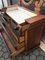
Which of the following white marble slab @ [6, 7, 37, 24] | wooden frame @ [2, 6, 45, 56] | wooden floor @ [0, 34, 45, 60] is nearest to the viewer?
wooden frame @ [2, 6, 45, 56]

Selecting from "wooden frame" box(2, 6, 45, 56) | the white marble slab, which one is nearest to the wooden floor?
"wooden frame" box(2, 6, 45, 56)

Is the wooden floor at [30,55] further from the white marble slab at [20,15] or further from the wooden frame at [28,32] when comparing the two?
the white marble slab at [20,15]

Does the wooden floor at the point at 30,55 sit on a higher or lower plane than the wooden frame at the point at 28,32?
lower

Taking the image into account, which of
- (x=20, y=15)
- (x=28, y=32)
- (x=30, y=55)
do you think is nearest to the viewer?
(x=28, y=32)

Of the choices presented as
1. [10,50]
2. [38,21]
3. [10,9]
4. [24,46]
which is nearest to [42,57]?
[24,46]

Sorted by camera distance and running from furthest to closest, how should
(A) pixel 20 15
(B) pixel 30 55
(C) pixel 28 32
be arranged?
1. (B) pixel 30 55
2. (A) pixel 20 15
3. (C) pixel 28 32

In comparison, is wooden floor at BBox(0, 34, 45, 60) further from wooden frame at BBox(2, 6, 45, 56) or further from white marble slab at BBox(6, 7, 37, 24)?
white marble slab at BBox(6, 7, 37, 24)

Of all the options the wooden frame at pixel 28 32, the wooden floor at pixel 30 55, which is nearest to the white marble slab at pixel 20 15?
the wooden frame at pixel 28 32

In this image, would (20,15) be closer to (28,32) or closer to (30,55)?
(28,32)

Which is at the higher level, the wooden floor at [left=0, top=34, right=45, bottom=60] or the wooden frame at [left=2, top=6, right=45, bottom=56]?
the wooden frame at [left=2, top=6, right=45, bottom=56]

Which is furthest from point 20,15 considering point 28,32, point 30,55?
point 30,55

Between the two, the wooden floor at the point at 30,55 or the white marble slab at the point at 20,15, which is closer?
the white marble slab at the point at 20,15

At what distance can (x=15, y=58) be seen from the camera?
3.79 ft

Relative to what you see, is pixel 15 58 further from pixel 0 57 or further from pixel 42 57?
pixel 42 57
